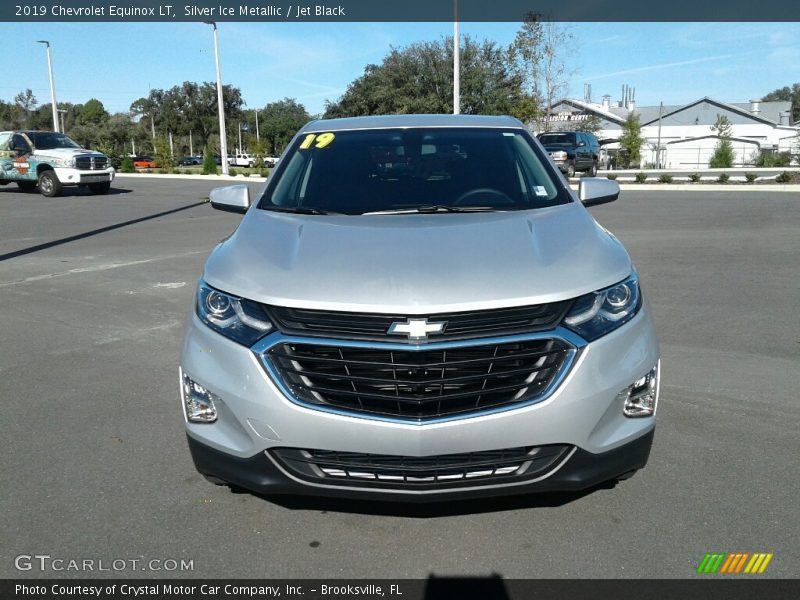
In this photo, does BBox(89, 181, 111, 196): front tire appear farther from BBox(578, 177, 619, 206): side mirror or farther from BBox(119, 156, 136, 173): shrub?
BBox(578, 177, 619, 206): side mirror

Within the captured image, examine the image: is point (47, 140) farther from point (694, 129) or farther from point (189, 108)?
point (189, 108)

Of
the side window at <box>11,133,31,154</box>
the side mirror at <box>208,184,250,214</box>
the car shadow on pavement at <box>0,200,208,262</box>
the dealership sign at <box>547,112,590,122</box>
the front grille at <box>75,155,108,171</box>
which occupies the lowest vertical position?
the car shadow on pavement at <box>0,200,208,262</box>

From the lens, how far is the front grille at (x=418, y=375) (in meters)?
2.62

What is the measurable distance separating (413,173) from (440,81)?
50.4 meters

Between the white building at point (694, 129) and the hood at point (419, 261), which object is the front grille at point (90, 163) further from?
the white building at point (694, 129)

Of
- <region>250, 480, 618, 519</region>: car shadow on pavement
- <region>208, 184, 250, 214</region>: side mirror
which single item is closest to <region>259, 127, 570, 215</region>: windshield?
<region>208, 184, 250, 214</region>: side mirror

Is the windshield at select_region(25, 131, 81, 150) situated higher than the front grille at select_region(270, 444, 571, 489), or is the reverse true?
the windshield at select_region(25, 131, 81, 150)

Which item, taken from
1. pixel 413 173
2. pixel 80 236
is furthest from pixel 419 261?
pixel 80 236

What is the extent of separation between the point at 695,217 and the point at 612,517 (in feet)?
43.6

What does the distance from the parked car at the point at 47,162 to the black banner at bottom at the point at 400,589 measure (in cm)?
2144

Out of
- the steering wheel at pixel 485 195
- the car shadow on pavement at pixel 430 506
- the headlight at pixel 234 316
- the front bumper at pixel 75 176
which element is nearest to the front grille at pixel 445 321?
the headlight at pixel 234 316

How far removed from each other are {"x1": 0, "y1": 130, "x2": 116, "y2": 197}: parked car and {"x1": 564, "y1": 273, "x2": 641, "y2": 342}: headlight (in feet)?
72.3

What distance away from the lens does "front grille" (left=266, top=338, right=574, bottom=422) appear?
8.58 ft

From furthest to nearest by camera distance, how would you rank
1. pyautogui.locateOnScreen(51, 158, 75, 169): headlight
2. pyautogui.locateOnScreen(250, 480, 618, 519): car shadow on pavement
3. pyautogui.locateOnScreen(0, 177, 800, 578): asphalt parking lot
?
pyautogui.locateOnScreen(51, 158, 75, 169): headlight → pyautogui.locateOnScreen(250, 480, 618, 519): car shadow on pavement → pyautogui.locateOnScreen(0, 177, 800, 578): asphalt parking lot
